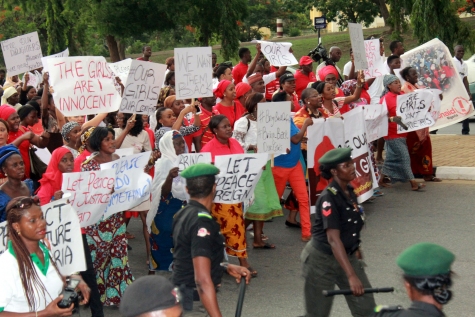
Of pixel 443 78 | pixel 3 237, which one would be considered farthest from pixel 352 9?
pixel 3 237

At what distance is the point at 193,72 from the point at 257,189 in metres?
1.67

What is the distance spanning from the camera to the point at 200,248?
4.54 meters

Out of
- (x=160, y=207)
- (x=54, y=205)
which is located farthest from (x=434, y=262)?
(x=160, y=207)

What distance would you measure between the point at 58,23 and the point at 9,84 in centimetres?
1419

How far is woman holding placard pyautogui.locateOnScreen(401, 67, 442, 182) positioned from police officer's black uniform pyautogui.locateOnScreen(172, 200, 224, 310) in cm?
756

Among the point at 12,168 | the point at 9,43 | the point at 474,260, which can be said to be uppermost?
the point at 9,43

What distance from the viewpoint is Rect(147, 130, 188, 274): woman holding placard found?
7.63 m

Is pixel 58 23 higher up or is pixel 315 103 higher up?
pixel 58 23

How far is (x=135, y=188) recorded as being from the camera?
24.0 ft

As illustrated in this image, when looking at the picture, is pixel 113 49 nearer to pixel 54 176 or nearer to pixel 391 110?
pixel 391 110

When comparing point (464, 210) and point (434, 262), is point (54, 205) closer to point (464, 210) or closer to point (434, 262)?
→ point (434, 262)

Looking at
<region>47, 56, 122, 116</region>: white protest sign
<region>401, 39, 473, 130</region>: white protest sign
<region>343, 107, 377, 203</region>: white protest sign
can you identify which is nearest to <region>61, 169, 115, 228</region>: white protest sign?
<region>47, 56, 122, 116</region>: white protest sign

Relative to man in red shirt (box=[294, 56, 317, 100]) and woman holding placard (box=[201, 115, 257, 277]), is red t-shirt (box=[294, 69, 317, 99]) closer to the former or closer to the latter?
man in red shirt (box=[294, 56, 317, 100])

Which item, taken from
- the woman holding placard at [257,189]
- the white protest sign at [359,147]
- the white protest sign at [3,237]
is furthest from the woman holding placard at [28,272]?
the white protest sign at [359,147]
